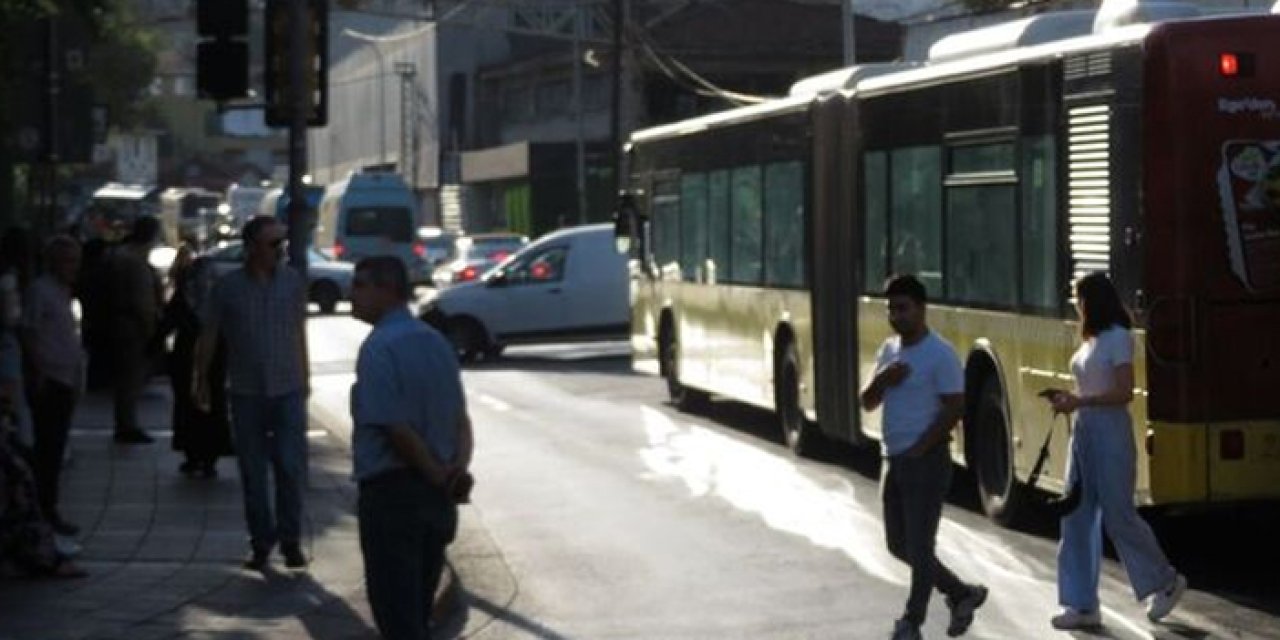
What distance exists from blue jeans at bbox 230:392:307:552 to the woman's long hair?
4147 mm

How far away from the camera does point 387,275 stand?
9867 millimetres

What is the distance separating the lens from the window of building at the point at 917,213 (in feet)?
61.6

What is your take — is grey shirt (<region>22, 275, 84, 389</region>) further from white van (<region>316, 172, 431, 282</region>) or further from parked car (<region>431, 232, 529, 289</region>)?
white van (<region>316, 172, 431, 282</region>)

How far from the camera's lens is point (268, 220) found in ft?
49.7

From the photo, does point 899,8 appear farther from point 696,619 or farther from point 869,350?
point 696,619

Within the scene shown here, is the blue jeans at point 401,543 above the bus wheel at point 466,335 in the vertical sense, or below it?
above

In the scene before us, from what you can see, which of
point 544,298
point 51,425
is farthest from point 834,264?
point 544,298

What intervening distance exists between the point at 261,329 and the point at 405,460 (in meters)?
5.47

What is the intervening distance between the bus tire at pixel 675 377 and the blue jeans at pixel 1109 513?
14560mm

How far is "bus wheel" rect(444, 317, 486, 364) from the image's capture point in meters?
37.5

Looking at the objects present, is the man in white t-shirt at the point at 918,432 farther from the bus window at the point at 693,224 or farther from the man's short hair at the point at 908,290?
the bus window at the point at 693,224

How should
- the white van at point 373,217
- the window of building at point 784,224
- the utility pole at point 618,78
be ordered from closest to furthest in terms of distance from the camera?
the window of building at point 784,224 < the utility pole at point 618,78 < the white van at point 373,217

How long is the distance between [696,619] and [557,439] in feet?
37.6

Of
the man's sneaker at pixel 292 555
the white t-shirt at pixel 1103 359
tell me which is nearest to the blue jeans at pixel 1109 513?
the white t-shirt at pixel 1103 359
